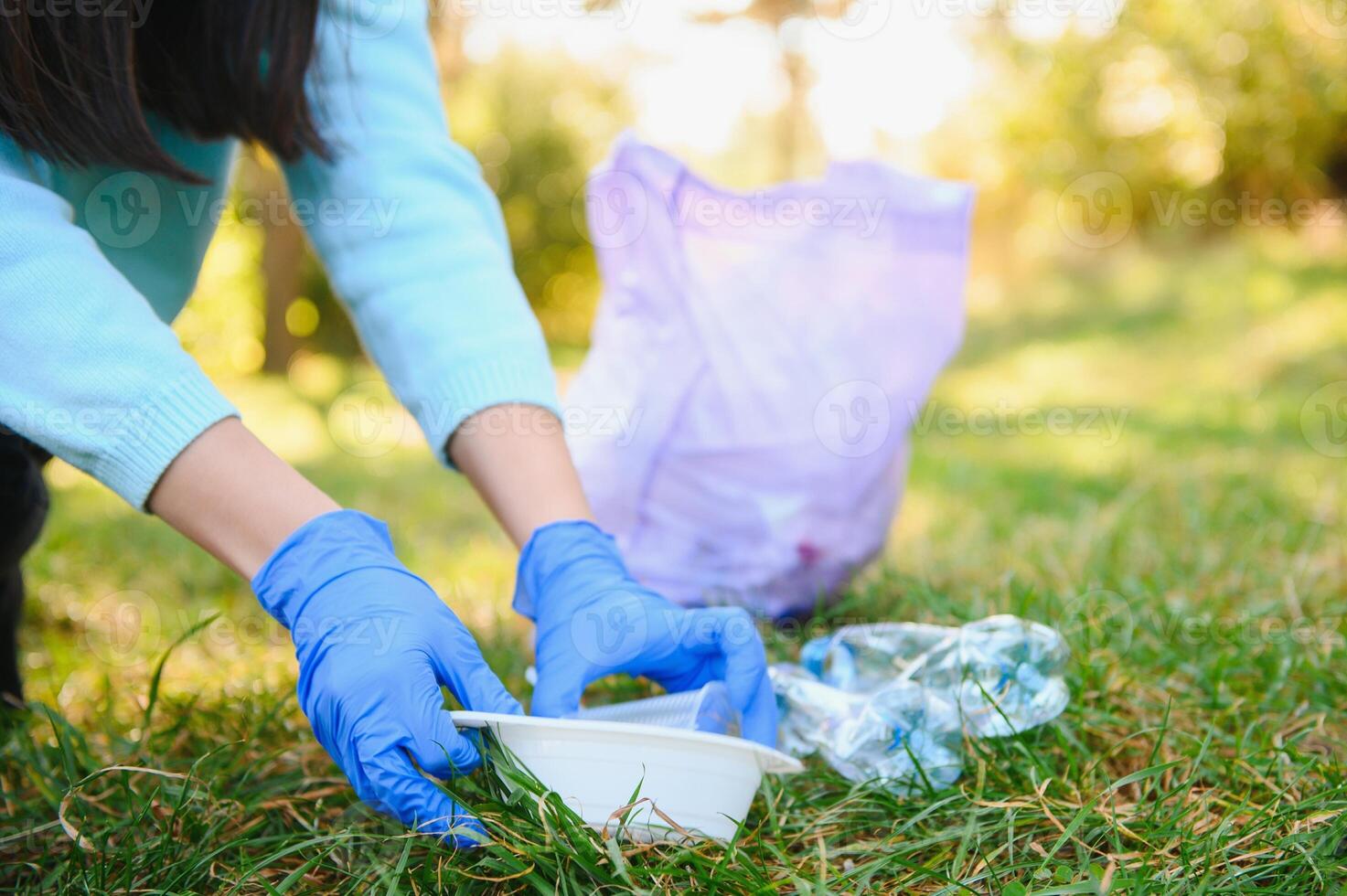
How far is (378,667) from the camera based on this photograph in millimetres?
792

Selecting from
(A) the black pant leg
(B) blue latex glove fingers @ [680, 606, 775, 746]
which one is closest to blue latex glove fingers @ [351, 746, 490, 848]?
(B) blue latex glove fingers @ [680, 606, 775, 746]

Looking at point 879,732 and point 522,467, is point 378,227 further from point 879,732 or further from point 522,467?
point 879,732

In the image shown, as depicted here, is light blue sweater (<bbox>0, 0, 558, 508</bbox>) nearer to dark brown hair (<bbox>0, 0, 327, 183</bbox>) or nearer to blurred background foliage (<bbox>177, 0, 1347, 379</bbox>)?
dark brown hair (<bbox>0, 0, 327, 183</bbox>)

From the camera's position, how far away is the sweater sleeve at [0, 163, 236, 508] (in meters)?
0.83

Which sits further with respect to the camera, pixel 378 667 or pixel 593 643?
pixel 593 643

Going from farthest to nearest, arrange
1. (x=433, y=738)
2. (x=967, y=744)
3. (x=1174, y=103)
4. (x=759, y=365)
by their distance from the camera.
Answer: (x=1174, y=103) → (x=759, y=365) → (x=967, y=744) → (x=433, y=738)

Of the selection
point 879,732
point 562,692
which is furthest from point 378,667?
point 879,732

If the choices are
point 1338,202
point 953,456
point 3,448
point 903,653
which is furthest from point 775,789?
point 1338,202

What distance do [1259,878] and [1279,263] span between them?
472cm

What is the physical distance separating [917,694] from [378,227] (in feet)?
2.50

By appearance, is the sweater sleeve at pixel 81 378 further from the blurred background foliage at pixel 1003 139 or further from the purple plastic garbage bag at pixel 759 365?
the blurred background foliage at pixel 1003 139

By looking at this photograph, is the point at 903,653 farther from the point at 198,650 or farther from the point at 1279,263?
the point at 1279,263

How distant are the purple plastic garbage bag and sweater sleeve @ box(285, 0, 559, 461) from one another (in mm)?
327

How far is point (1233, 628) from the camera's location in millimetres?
1223
